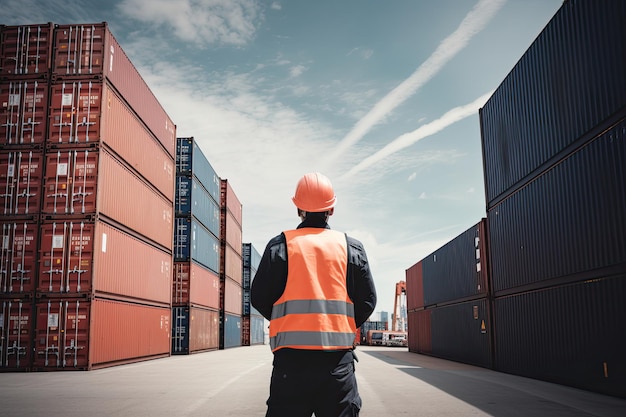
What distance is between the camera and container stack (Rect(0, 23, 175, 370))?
16.6 metres

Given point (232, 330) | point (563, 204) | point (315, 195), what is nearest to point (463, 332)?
point (563, 204)

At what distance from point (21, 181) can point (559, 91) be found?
47.9ft

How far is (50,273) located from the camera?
16.9 meters

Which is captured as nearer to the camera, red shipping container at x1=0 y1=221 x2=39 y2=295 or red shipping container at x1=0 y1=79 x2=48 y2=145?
red shipping container at x1=0 y1=221 x2=39 y2=295

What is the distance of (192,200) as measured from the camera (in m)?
29.7

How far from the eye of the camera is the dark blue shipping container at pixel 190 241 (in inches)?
1155

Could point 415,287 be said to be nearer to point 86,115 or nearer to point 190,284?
point 190,284

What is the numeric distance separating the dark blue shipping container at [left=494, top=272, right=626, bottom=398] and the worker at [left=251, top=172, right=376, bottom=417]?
29.4 feet

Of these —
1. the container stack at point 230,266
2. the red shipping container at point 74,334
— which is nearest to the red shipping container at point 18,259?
the red shipping container at point 74,334

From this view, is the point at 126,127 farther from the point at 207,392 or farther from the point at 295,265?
the point at 295,265

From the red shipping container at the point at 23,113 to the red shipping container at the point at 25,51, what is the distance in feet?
1.41

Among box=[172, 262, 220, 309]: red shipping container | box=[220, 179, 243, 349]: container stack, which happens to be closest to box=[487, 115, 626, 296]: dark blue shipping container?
box=[172, 262, 220, 309]: red shipping container

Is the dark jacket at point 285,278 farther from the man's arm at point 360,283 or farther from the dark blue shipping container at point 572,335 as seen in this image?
the dark blue shipping container at point 572,335

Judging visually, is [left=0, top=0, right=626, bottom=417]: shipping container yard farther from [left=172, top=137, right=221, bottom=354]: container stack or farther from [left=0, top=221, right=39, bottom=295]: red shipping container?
[left=172, top=137, right=221, bottom=354]: container stack
